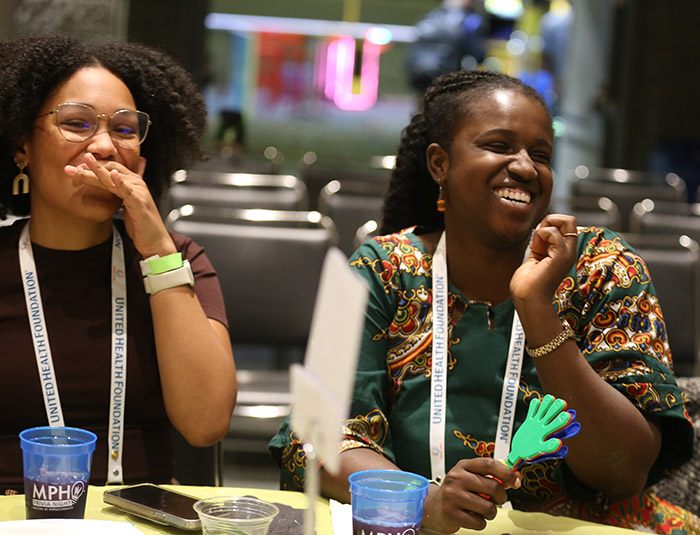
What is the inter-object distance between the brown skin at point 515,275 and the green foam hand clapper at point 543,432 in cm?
4

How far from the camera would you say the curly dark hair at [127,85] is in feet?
6.15

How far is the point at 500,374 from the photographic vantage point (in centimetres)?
182

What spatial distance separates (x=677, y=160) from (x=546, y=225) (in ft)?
24.1

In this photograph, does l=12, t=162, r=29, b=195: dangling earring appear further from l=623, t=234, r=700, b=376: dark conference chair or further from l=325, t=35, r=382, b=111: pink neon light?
l=325, t=35, r=382, b=111: pink neon light

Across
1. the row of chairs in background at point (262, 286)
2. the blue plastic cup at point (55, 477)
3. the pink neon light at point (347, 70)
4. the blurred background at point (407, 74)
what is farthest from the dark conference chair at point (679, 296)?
the pink neon light at point (347, 70)

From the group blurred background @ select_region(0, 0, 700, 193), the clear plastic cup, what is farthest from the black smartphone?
blurred background @ select_region(0, 0, 700, 193)

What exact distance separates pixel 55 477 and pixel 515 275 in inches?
35.6

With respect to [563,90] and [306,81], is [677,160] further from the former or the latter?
[306,81]

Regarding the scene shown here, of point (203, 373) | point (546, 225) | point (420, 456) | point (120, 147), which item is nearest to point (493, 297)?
point (546, 225)

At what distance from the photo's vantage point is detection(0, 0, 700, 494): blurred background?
319 centimetres

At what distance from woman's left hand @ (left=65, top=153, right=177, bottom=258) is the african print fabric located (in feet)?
1.47

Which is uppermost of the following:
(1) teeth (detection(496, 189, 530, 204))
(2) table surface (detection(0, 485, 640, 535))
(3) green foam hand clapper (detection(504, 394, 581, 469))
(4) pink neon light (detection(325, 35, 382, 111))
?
(4) pink neon light (detection(325, 35, 382, 111))

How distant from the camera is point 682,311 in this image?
10.4 feet

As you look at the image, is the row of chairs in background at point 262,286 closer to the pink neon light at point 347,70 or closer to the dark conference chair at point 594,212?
the dark conference chair at point 594,212
